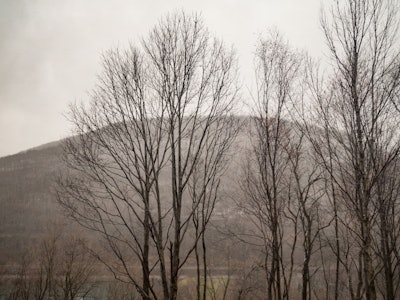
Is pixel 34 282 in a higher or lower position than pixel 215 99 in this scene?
lower

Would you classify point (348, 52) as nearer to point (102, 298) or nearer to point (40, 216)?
point (102, 298)

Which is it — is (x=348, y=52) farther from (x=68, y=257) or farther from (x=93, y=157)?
(x=68, y=257)

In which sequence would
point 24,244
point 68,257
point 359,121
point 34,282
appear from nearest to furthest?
point 359,121
point 68,257
point 34,282
point 24,244

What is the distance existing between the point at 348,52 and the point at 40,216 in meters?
80.5

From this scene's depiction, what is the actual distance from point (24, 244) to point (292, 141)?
6554 cm

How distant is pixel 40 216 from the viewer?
73875mm

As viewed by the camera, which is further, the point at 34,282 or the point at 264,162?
the point at 34,282

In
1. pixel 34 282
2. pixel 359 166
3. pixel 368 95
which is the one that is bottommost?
pixel 34 282

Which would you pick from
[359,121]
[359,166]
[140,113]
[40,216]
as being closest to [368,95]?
[359,121]

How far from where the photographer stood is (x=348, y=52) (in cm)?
618

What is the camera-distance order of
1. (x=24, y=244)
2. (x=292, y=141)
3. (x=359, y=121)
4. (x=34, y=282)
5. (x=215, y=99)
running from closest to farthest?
(x=359, y=121) < (x=215, y=99) < (x=292, y=141) < (x=34, y=282) < (x=24, y=244)

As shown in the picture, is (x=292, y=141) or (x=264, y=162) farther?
(x=292, y=141)

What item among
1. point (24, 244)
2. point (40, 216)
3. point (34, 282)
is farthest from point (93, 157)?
point (40, 216)

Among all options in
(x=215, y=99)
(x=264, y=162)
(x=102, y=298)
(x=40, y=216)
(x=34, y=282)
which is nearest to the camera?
(x=215, y=99)
